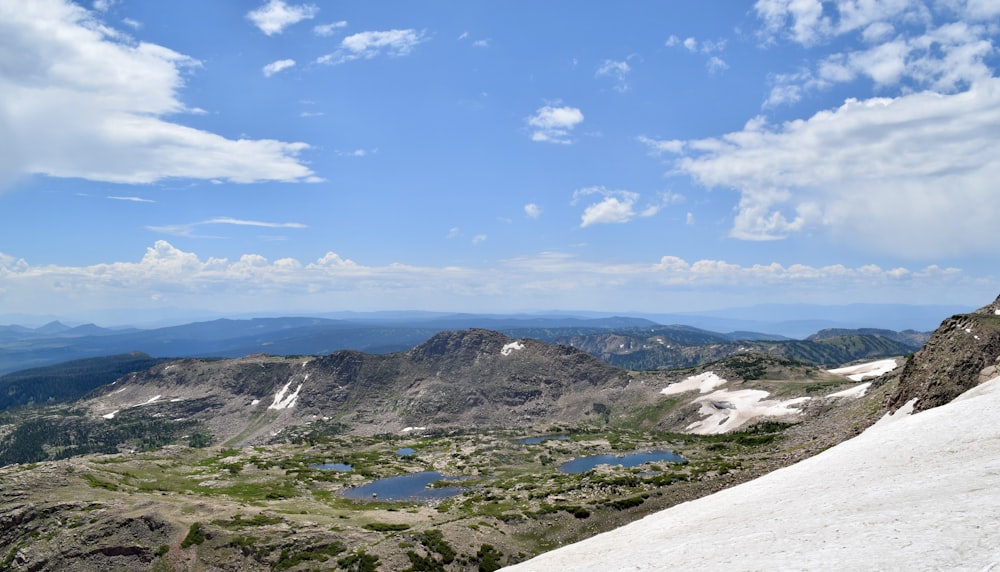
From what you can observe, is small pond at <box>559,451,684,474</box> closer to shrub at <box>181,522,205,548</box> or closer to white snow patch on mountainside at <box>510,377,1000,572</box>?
shrub at <box>181,522,205,548</box>

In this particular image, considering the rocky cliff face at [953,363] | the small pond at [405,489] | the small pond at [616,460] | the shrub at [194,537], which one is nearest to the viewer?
the rocky cliff face at [953,363]

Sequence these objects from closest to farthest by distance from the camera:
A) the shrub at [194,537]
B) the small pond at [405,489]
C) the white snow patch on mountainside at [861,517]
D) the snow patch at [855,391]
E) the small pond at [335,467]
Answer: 1. the white snow patch on mountainside at [861,517]
2. the shrub at [194,537]
3. the small pond at [405,489]
4. the snow patch at [855,391]
5. the small pond at [335,467]

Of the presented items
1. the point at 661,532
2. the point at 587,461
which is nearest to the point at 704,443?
the point at 587,461

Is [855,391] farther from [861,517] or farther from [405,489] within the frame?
[861,517]

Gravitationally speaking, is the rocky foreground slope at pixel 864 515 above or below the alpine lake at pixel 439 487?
above

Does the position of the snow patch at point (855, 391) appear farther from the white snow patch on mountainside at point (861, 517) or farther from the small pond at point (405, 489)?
the small pond at point (405, 489)

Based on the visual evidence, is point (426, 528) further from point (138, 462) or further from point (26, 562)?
point (138, 462)

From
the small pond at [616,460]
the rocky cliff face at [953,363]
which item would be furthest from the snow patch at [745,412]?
the rocky cliff face at [953,363]

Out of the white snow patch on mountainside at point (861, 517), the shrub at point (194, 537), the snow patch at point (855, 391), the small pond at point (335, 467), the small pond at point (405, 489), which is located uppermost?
the white snow patch on mountainside at point (861, 517)
